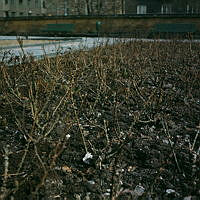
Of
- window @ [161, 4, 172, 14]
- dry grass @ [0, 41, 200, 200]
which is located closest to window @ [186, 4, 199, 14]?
window @ [161, 4, 172, 14]

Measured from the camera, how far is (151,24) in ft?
74.0

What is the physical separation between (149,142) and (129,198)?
44.1 inches

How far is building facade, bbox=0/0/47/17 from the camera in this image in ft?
159

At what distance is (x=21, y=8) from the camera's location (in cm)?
5106

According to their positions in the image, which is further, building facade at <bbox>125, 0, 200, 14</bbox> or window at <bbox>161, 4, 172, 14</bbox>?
window at <bbox>161, 4, 172, 14</bbox>

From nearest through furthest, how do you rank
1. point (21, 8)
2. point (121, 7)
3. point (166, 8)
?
1. point (166, 8)
2. point (121, 7)
3. point (21, 8)

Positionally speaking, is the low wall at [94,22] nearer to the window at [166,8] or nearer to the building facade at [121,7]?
the building facade at [121,7]

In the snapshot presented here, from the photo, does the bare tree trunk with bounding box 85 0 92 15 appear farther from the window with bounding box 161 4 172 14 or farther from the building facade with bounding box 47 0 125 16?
the window with bounding box 161 4 172 14

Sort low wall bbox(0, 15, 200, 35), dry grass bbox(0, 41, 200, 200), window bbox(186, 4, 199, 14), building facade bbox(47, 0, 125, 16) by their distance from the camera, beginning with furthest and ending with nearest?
building facade bbox(47, 0, 125, 16), window bbox(186, 4, 199, 14), low wall bbox(0, 15, 200, 35), dry grass bbox(0, 41, 200, 200)

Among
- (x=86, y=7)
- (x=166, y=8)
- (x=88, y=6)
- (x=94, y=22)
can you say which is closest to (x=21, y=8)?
(x=86, y=7)

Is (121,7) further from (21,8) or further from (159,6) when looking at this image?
(21,8)

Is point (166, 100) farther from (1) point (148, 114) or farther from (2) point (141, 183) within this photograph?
(2) point (141, 183)

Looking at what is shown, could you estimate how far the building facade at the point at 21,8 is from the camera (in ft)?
159

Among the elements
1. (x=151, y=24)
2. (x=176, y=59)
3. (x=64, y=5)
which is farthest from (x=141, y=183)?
(x=64, y=5)
